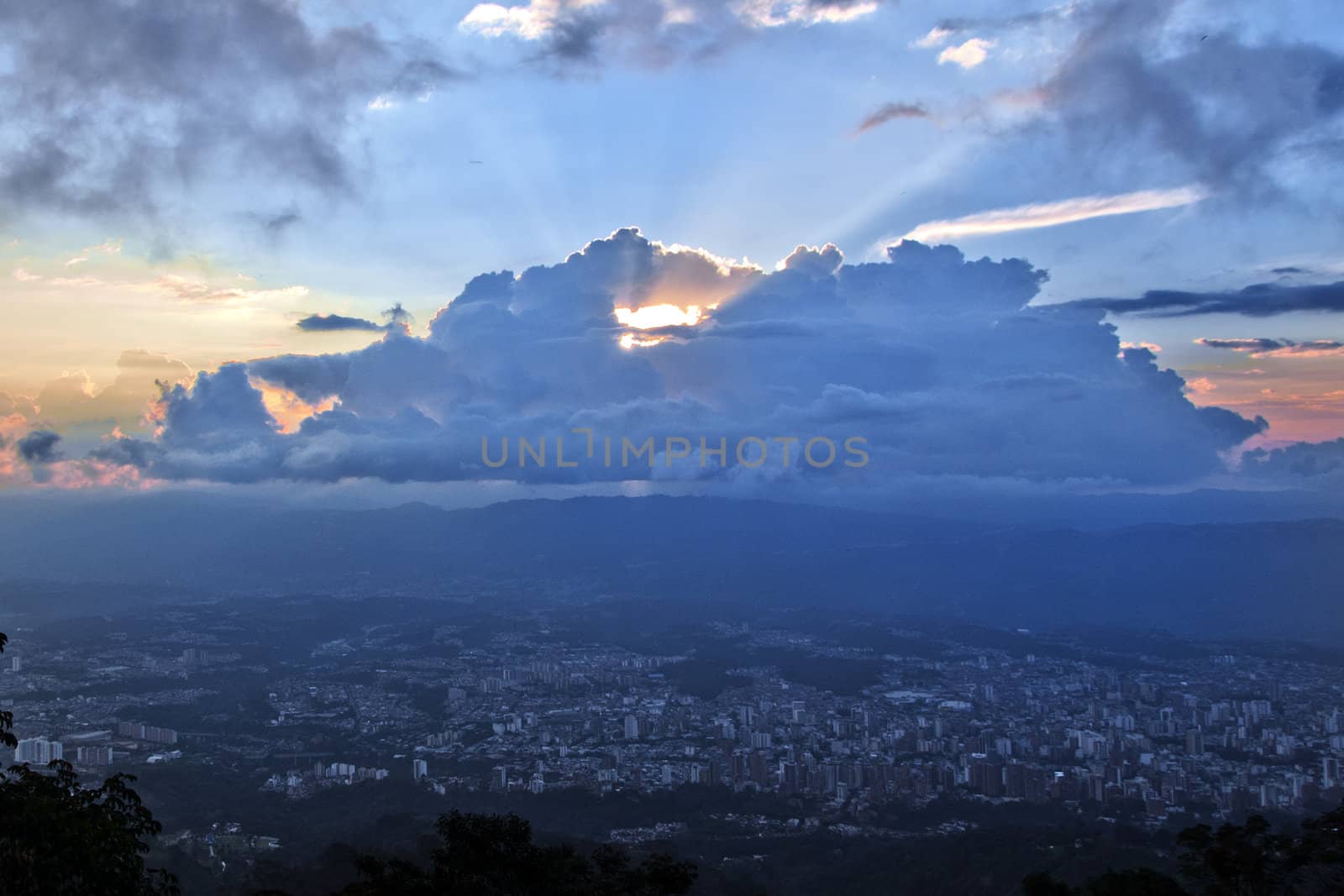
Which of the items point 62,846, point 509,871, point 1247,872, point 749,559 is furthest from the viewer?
point 749,559

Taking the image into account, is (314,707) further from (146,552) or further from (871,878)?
(146,552)

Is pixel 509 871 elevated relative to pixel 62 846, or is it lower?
lower

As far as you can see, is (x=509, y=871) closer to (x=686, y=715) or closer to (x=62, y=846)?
(x=62, y=846)

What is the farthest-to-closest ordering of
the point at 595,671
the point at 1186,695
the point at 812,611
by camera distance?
the point at 812,611 → the point at 595,671 → the point at 1186,695

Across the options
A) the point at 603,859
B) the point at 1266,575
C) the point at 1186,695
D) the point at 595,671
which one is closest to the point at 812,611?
the point at 595,671

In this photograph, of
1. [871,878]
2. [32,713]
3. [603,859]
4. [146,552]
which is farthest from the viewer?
[146,552]

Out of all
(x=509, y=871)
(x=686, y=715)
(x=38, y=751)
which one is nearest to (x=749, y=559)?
(x=686, y=715)

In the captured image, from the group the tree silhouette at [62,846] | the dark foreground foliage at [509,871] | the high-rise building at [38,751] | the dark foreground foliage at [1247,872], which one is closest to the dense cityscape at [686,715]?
the high-rise building at [38,751]
